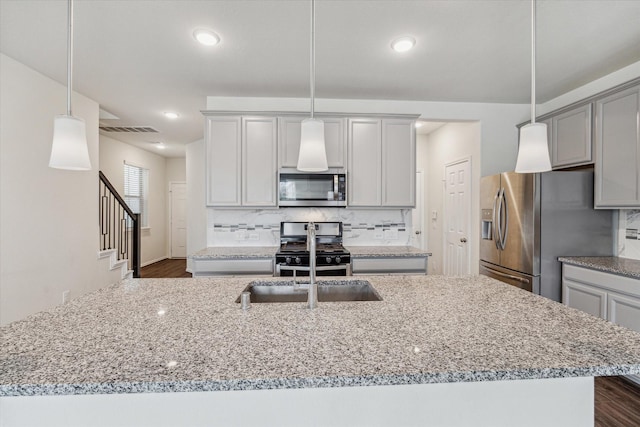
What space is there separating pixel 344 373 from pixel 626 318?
2.71m

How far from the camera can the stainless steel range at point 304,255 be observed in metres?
3.06

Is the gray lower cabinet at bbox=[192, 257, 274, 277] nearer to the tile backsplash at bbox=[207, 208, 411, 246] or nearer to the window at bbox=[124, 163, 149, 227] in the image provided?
the tile backsplash at bbox=[207, 208, 411, 246]

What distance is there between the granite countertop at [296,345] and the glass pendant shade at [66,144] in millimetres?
638

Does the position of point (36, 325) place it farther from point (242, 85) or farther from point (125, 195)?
point (125, 195)

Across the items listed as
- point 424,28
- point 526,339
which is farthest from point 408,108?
point 526,339

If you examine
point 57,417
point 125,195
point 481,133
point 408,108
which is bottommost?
point 57,417

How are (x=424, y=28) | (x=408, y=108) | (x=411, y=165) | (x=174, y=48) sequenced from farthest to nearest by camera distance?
1. (x=408, y=108)
2. (x=411, y=165)
3. (x=174, y=48)
4. (x=424, y=28)

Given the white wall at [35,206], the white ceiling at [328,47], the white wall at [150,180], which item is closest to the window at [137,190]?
the white wall at [150,180]

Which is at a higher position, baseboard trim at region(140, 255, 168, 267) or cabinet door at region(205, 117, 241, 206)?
cabinet door at region(205, 117, 241, 206)

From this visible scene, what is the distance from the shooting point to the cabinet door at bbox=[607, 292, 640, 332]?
7.32 ft

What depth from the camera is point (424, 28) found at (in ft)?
7.41

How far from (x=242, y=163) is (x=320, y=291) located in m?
2.08

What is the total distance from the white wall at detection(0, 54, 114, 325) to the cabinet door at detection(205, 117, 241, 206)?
5.24 feet

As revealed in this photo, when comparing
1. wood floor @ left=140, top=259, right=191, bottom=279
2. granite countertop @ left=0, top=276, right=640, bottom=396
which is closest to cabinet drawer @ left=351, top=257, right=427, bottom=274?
granite countertop @ left=0, top=276, right=640, bottom=396
